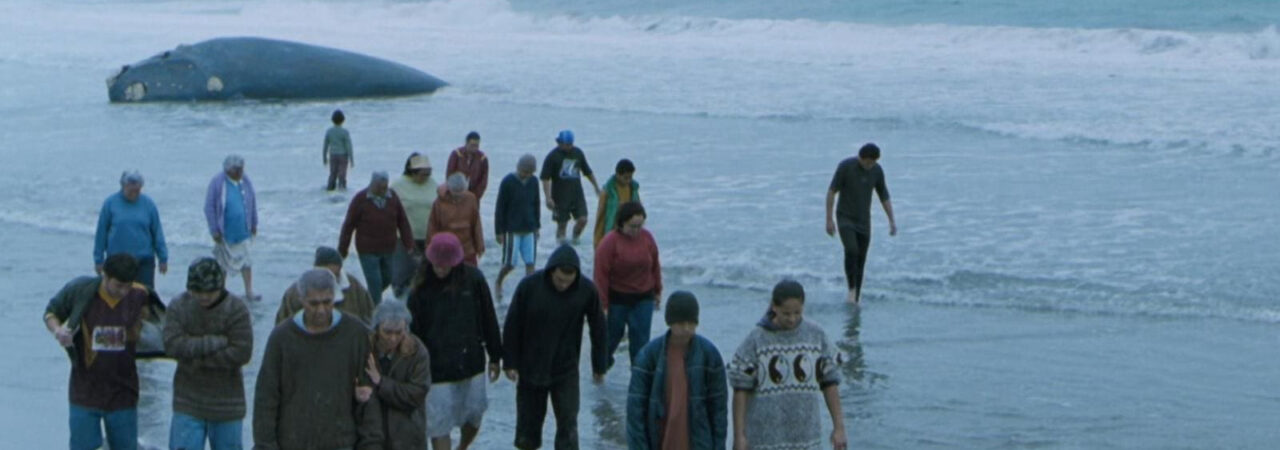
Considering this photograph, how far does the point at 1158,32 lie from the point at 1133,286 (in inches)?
1169

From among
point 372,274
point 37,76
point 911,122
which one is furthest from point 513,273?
point 37,76

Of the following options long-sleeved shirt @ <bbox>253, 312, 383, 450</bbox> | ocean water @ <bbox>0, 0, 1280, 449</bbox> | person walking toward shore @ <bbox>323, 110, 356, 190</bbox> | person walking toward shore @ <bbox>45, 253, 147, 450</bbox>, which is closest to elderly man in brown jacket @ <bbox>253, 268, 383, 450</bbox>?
long-sleeved shirt @ <bbox>253, 312, 383, 450</bbox>

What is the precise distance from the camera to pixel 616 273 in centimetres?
1089

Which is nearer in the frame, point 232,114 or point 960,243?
point 960,243

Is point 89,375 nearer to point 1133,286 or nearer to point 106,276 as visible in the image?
point 106,276

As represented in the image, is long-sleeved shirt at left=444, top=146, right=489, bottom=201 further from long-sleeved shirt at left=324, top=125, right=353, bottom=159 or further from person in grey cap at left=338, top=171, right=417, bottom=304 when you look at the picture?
long-sleeved shirt at left=324, top=125, right=353, bottom=159

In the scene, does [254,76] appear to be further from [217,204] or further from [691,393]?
[691,393]

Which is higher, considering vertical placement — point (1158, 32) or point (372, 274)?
point (1158, 32)

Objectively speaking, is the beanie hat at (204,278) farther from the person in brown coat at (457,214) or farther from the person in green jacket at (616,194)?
the person in green jacket at (616,194)

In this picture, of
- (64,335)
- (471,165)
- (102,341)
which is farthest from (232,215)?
(64,335)

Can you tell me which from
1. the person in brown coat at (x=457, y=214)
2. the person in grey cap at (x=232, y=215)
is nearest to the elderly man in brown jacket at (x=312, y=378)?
the person in brown coat at (x=457, y=214)

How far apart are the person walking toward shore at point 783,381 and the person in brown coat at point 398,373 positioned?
1307mm

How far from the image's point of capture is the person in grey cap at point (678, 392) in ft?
24.8

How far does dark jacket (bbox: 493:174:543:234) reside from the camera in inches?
566
